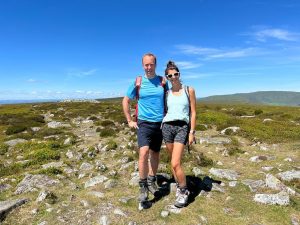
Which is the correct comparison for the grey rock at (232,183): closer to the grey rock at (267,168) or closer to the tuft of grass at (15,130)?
the grey rock at (267,168)

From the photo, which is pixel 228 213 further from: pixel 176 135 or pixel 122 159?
pixel 122 159

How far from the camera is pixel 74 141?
63.3 ft

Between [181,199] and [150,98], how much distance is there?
2572 millimetres

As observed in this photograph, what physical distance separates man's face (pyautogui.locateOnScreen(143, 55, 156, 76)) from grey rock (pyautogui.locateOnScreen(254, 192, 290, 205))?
14.1 feet

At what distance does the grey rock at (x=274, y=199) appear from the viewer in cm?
855

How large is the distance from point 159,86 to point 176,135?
124cm

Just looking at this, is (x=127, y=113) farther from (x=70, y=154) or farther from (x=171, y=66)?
(x=70, y=154)

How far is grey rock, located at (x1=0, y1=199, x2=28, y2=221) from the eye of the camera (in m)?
8.26

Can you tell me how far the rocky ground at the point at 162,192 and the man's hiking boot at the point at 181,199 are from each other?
0.15 metres

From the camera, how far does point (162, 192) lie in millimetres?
9414

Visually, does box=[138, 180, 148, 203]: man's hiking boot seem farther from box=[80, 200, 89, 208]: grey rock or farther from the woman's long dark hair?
the woman's long dark hair

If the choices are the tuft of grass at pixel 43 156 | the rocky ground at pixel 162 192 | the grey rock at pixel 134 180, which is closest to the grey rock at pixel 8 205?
the rocky ground at pixel 162 192

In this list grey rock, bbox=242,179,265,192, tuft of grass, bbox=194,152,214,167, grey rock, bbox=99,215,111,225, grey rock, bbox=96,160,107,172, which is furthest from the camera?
tuft of grass, bbox=194,152,214,167

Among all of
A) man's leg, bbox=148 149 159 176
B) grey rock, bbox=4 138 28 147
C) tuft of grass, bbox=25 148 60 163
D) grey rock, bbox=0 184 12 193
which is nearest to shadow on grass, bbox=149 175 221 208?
man's leg, bbox=148 149 159 176
